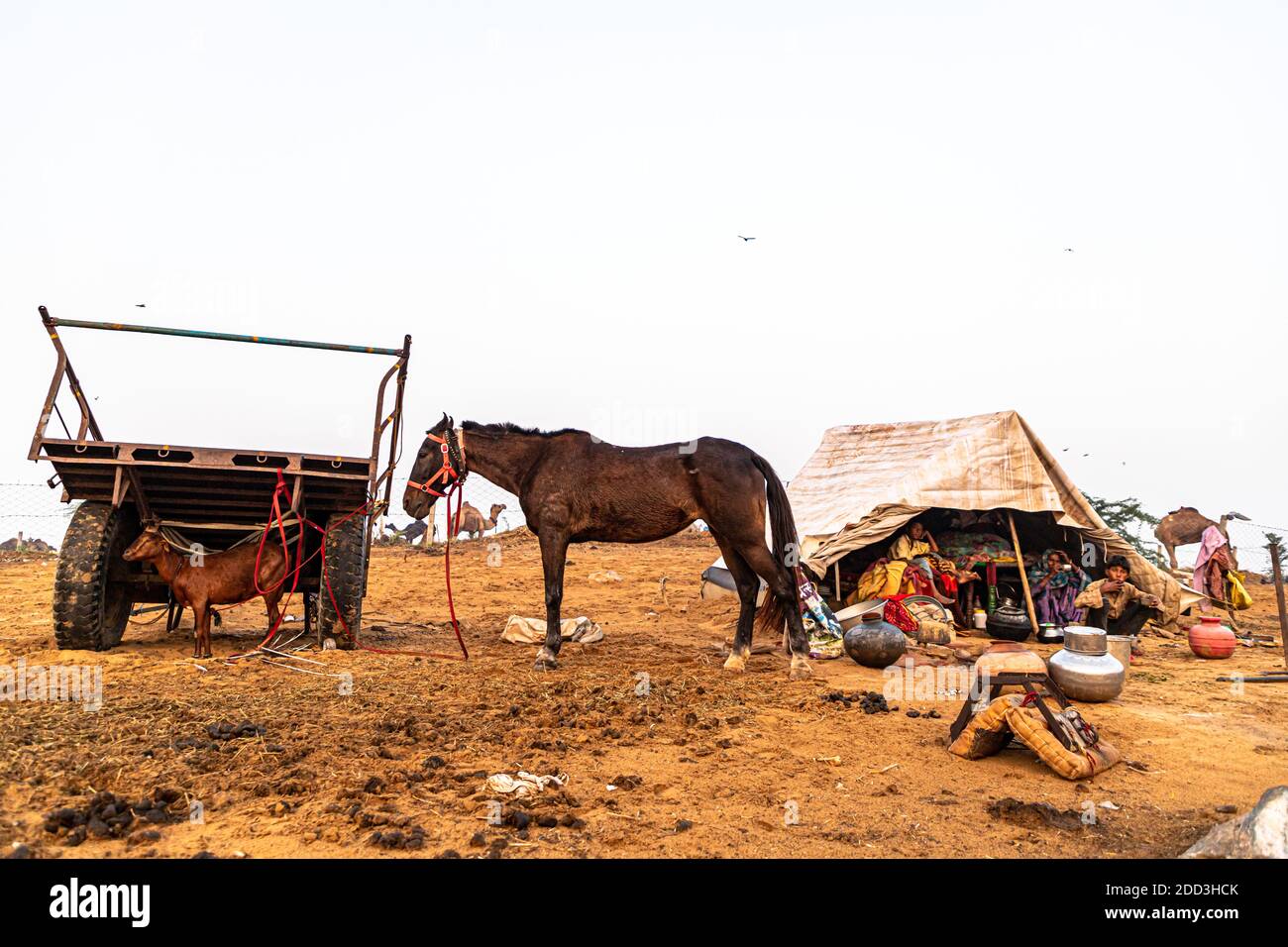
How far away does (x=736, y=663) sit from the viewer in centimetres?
765

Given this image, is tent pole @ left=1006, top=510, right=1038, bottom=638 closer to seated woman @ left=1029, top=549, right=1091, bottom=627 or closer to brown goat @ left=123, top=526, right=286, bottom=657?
seated woman @ left=1029, top=549, right=1091, bottom=627

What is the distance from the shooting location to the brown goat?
23.5 ft

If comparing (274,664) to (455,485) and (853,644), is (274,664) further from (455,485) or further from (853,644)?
(853,644)

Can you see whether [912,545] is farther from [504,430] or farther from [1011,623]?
[504,430]

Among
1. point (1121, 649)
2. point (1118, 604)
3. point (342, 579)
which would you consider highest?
point (342, 579)

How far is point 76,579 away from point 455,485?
10.9 ft

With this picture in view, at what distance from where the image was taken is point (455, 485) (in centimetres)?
817

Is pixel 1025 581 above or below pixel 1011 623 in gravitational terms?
above

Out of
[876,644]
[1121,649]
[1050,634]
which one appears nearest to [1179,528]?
[1050,634]

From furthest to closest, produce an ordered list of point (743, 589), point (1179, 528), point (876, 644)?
point (1179, 528) → point (743, 589) → point (876, 644)

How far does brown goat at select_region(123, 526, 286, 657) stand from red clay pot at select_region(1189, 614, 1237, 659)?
32.5 ft

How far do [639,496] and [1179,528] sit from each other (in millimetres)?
19260

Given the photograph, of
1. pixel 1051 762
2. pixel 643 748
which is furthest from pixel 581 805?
pixel 1051 762
